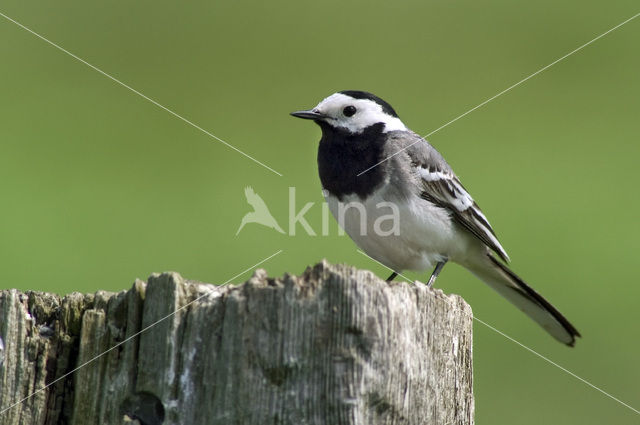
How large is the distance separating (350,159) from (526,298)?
1943mm

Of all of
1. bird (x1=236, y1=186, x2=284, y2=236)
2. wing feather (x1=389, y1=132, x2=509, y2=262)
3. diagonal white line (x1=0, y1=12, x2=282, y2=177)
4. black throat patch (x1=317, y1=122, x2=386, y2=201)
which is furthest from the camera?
diagonal white line (x1=0, y1=12, x2=282, y2=177)

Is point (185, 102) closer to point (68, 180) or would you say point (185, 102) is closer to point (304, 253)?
point (68, 180)

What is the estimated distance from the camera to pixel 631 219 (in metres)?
10.2

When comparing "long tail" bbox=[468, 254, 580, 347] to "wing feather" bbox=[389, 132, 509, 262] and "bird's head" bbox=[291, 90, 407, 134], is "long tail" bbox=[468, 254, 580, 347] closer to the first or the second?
"wing feather" bbox=[389, 132, 509, 262]

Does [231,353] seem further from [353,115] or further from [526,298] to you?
[526,298]

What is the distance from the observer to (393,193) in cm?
555

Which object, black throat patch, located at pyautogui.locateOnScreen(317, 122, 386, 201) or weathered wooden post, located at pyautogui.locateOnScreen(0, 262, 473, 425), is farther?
black throat patch, located at pyautogui.locateOnScreen(317, 122, 386, 201)

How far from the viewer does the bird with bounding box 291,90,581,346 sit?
5.58m

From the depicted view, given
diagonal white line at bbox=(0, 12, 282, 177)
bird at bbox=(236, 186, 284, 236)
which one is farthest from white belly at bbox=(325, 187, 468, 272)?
diagonal white line at bbox=(0, 12, 282, 177)

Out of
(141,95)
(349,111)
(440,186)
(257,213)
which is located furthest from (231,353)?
(141,95)

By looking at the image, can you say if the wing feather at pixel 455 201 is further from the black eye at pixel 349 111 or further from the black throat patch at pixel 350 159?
the black eye at pixel 349 111

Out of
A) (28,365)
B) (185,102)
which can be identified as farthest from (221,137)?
(28,365)

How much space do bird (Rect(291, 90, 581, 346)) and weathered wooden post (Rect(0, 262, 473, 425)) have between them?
249cm

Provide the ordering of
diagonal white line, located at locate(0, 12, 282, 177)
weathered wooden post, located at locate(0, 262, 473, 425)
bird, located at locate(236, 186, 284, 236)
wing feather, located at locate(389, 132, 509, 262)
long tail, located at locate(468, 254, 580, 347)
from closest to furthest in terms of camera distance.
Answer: weathered wooden post, located at locate(0, 262, 473, 425)
wing feather, located at locate(389, 132, 509, 262)
long tail, located at locate(468, 254, 580, 347)
bird, located at locate(236, 186, 284, 236)
diagonal white line, located at locate(0, 12, 282, 177)
